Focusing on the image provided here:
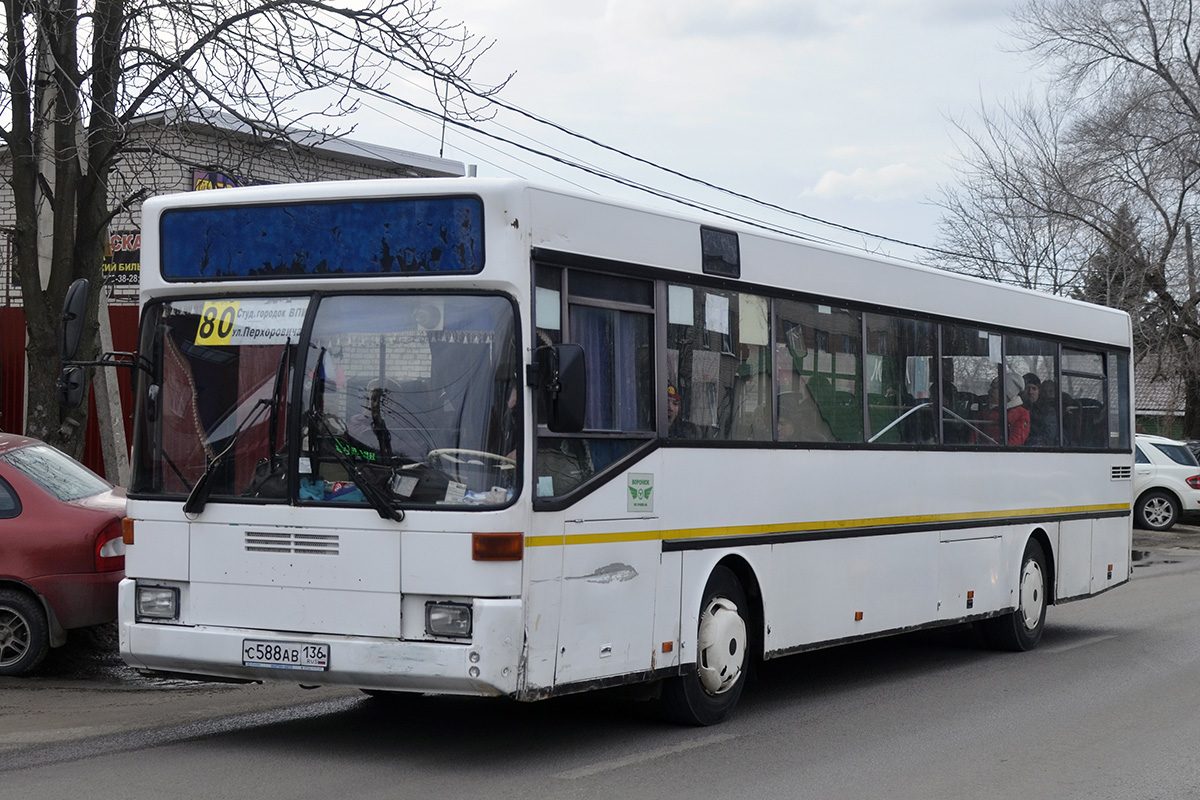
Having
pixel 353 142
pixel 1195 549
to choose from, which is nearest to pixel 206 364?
pixel 353 142

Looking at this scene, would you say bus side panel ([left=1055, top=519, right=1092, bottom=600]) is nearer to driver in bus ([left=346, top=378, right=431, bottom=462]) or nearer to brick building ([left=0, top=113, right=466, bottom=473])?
brick building ([left=0, top=113, right=466, bottom=473])

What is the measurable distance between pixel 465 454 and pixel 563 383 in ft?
1.92

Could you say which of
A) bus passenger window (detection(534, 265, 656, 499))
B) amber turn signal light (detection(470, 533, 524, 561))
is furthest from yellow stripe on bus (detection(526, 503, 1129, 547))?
bus passenger window (detection(534, 265, 656, 499))

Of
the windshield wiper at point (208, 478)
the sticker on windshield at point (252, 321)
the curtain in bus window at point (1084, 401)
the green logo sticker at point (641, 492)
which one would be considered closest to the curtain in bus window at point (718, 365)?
the green logo sticker at point (641, 492)

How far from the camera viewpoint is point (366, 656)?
22.8ft

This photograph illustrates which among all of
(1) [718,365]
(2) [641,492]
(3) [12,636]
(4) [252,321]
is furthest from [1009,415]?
(3) [12,636]

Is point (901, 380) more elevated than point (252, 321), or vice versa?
point (252, 321)

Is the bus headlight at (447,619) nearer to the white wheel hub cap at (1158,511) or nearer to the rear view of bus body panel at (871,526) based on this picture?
A: the rear view of bus body panel at (871,526)

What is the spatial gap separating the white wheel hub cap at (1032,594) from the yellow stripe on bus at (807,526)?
48 centimetres

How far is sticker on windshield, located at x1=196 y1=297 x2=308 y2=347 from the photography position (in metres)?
7.33

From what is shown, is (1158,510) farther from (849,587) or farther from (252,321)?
(252,321)

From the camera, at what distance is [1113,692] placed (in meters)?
9.97

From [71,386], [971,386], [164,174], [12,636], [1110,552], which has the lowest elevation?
[12,636]

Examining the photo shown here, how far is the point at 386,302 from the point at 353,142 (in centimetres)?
1741
